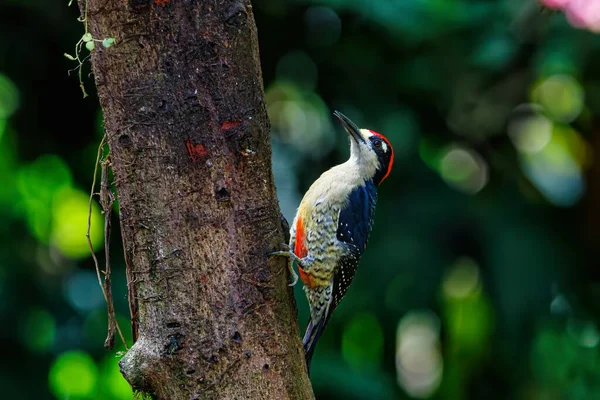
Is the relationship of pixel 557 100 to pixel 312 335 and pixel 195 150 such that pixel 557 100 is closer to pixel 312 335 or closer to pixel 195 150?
pixel 312 335

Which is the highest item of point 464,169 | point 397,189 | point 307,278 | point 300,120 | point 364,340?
point 307,278

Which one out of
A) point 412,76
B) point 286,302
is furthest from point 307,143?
point 286,302

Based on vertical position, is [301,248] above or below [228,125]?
below

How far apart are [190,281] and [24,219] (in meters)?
3.24

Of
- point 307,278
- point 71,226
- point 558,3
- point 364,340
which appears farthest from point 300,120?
point 558,3

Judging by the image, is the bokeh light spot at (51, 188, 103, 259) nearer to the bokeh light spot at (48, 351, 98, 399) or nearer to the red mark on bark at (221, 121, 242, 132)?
the bokeh light spot at (48, 351, 98, 399)

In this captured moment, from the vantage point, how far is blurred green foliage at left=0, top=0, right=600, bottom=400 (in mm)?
4824

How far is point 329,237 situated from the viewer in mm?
3664

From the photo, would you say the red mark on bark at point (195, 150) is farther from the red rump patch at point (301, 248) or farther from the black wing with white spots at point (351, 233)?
the black wing with white spots at point (351, 233)

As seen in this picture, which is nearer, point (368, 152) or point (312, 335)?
point (312, 335)

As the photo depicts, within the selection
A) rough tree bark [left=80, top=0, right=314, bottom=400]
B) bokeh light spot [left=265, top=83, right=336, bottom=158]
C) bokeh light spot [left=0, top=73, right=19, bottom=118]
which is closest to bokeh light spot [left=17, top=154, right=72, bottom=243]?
bokeh light spot [left=0, top=73, right=19, bottom=118]

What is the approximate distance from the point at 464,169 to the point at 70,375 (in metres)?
3.16

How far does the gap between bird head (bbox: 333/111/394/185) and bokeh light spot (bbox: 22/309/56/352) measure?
2.46 metres

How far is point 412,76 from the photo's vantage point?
4.91 m
